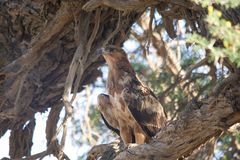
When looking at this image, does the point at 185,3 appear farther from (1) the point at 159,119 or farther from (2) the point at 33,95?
(2) the point at 33,95

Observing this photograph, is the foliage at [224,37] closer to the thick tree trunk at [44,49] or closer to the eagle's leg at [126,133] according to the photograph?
the thick tree trunk at [44,49]

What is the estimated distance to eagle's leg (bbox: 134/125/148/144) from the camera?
226 inches

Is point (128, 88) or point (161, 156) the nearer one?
point (161, 156)

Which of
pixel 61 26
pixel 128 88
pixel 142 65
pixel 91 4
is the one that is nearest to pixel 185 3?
pixel 91 4

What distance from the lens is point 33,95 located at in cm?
659

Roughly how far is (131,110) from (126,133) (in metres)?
0.23

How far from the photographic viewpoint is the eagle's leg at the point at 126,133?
5812 mm

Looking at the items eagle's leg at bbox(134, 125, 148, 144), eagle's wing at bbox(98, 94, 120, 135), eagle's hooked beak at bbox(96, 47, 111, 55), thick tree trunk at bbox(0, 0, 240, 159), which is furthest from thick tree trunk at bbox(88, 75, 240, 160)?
eagle's hooked beak at bbox(96, 47, 111, 55)

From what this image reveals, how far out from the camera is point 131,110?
5.74 m

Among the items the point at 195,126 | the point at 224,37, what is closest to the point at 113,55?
the point at 195,126

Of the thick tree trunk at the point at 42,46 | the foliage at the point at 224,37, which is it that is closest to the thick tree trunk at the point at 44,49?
the thick tree trunk at the point at 42,46

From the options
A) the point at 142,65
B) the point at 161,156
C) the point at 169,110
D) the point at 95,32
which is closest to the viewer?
the point at 161,156

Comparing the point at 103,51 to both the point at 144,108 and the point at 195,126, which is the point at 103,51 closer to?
the point at 144,108

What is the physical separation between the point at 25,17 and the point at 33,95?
32.1 inches
